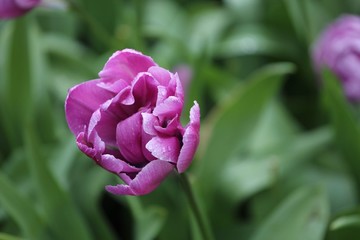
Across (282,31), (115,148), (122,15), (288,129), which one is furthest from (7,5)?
(282,31)

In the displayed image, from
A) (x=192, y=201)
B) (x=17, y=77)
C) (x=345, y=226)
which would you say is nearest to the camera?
(x=192, y=201)

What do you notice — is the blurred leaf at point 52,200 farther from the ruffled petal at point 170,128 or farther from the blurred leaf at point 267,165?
the ruffled petal at point 170,128

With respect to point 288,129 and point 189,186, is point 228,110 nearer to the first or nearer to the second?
point 288,129

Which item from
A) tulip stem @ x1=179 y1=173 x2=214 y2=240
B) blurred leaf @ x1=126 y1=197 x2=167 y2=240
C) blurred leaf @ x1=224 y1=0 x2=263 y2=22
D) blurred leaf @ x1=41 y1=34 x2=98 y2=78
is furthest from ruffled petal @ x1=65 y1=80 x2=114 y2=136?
blurred leaf @ x1=224 y1=0 x2=263 y2=22

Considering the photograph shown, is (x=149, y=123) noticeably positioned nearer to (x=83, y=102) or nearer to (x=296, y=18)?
(x=83, y=102)

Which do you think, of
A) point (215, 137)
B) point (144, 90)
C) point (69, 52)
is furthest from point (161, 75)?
point (69, 52)

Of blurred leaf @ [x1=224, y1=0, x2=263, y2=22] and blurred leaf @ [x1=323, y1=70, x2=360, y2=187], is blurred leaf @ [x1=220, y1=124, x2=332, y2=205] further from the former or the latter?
blurred leaf @ [x1=224, y1=0, x2=263, y2=22]
